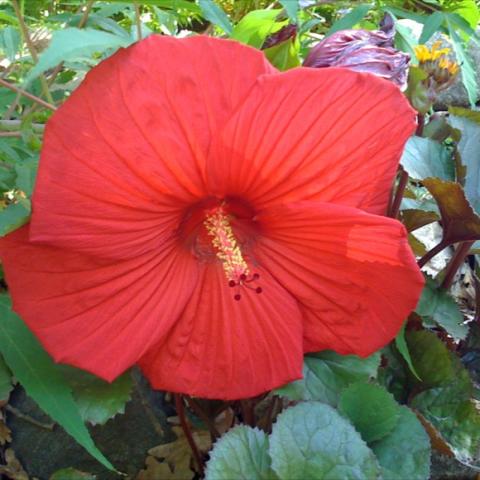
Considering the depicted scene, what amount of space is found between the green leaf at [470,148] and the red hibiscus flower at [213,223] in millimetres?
252

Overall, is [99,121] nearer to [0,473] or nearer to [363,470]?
[363,470]

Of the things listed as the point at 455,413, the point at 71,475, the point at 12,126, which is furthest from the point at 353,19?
the point at 71,475

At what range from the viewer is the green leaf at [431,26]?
104cm

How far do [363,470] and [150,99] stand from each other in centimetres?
47

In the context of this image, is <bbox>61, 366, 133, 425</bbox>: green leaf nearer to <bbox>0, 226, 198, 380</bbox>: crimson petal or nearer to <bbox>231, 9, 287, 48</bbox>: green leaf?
<bbox>0, 226, 198, 380</bbox>: crimson petal

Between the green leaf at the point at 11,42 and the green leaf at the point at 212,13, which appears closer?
the green leaf at the point at 212,13

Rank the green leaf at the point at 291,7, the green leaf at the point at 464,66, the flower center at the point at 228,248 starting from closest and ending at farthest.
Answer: the green leaf at the point at 291,7
the flower center at the point at 228,248
the green leaf at the point at 464,66

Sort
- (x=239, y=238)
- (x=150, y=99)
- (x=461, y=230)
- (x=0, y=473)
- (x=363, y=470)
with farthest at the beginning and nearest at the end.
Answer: (x=0, y=473) < (x=461, y=230) < (x=239, y=238) < (x=363, y=470) < (x=150, y=99)

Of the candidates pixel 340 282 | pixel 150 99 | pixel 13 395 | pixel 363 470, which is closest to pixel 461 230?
pixel 340 282

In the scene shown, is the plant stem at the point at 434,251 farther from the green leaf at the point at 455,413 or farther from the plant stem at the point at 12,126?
the plant stem at the point at 12,126

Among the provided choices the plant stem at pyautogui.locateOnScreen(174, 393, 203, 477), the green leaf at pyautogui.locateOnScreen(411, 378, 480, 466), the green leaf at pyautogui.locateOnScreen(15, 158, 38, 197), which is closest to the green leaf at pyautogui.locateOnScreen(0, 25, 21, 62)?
the green leaf at pyautogui.locateOnScreen(15, 158, 38, 197)

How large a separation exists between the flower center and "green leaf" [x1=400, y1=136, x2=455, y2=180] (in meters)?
0.26

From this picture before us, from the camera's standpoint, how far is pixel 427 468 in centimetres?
96

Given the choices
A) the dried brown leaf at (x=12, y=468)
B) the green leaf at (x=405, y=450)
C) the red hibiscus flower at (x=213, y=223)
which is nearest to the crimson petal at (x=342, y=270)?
the red hibiscus flower at (x=213, y=223)
